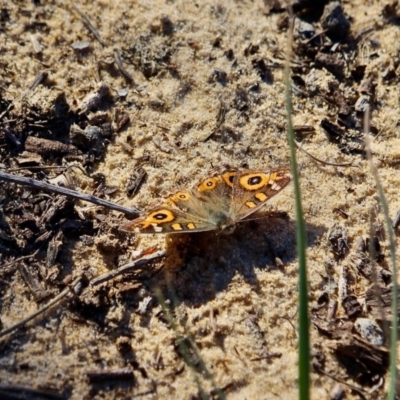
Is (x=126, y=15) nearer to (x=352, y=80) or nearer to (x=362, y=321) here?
(x=352, y=80)

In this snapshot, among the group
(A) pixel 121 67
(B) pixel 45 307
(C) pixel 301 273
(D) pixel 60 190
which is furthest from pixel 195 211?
(C) pixel 301 273

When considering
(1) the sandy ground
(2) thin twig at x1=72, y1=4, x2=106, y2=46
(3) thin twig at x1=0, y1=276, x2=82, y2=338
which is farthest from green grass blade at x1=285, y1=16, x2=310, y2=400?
(2) thin twig at x1=72, y1=4, x2=106, y2=46

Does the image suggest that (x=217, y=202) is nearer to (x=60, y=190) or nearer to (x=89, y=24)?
(x=60, y=190)

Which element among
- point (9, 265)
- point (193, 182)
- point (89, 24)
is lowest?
point (9, 265)

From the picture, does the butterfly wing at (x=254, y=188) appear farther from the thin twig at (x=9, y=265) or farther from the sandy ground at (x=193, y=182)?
the thin twig at (x=9, y=265)

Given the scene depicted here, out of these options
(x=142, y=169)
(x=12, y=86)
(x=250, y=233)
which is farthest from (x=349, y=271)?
(x=12, y=86)

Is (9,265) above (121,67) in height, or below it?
below

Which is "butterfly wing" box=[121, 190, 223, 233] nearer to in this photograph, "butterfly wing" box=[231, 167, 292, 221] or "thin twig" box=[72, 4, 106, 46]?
"butterfly wing" box=[231, 167, 292, 221]
